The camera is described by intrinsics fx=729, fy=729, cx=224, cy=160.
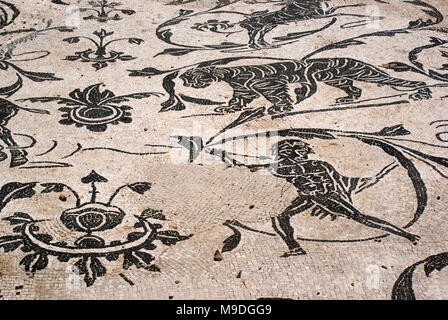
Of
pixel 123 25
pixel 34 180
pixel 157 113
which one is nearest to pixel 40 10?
pixel 123 25

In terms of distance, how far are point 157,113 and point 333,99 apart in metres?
0.40

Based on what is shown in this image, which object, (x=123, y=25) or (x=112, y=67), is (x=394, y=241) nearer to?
(x=112, y=67)

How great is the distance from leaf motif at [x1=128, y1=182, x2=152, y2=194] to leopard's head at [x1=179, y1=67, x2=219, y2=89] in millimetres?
441

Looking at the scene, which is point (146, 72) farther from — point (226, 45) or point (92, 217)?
point (92, 217)

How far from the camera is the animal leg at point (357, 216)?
1.20m

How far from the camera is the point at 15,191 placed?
1298 millimetres

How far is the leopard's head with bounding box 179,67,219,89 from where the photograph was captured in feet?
5.64

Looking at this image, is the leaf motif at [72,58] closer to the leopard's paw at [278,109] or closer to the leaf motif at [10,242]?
the leopard's paw at [278,109]

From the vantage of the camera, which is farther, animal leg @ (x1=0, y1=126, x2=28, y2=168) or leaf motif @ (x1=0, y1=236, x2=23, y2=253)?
animal leg @ (x1=0, y1=126, x2=28, y2=168)

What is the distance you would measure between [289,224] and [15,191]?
0.49m

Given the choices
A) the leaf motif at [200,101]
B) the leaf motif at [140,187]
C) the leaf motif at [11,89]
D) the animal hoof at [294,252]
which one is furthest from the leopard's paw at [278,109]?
the leaf motif at [11,89]

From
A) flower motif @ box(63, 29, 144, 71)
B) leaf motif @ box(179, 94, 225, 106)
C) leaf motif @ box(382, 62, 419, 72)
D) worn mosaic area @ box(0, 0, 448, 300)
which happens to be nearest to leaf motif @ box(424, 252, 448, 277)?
worn mosaic area @ box(0, 0, 448, 300)

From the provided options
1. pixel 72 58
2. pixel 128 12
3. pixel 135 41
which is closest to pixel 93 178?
pixel 72 58

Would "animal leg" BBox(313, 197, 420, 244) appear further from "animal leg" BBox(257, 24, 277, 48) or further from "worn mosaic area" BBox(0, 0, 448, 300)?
"animal leg" BBox(257, 24, 277, 48)
